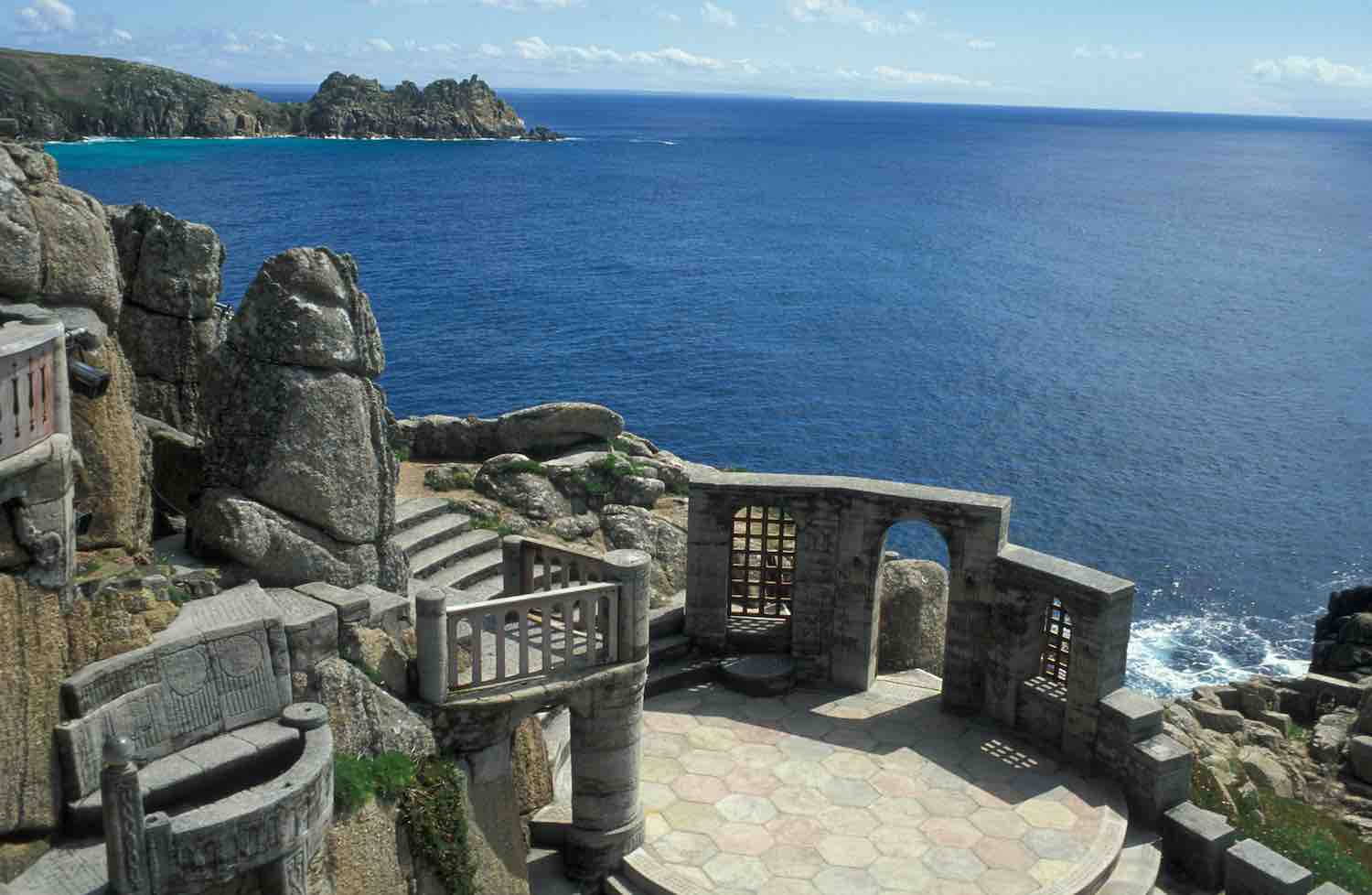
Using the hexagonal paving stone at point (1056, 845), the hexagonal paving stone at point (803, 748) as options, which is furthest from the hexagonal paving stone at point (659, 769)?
the hexagonal paving stone at point (1056, 845)

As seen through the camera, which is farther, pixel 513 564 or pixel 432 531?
pixel 432 531

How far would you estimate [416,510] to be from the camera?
25.4 meters

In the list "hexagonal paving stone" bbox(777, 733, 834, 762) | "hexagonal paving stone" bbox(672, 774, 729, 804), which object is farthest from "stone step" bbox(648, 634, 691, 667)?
"hexagonal paving stone" bbox(672, 774, 729, 804)

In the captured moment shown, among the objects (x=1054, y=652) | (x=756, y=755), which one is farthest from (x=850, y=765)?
(x=1054, y=652)

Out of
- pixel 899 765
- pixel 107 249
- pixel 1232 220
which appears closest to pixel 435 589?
pixel 107 249

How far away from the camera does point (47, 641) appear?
1163 centimetres

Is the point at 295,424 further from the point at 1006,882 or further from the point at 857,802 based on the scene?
the point at 1006,882

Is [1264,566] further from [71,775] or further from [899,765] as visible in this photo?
[71,775]

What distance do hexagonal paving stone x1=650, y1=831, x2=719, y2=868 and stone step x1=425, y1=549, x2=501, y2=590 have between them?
7.07 m

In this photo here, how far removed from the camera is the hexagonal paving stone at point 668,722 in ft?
66.5

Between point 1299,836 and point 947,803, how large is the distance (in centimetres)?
610

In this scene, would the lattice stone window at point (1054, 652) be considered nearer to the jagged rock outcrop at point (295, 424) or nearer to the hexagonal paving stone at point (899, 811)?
the hexagonal paving stone at point (899, 811)

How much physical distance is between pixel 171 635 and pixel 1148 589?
41891 millimetres

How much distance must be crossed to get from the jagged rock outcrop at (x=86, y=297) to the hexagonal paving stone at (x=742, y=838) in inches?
344
